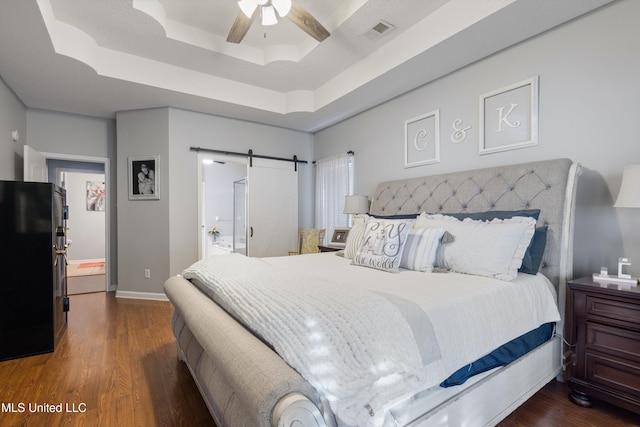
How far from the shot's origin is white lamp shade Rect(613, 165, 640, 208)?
156 cm

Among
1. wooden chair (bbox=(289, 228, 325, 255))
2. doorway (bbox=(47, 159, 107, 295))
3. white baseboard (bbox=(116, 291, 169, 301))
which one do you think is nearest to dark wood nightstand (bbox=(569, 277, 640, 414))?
wooden chair (bbox=(289, 228, 325, 255))

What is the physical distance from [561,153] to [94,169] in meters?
6.96

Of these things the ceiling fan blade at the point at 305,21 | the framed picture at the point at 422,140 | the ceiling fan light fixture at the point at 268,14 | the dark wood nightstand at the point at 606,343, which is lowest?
the dark wood nightstand at the point at 606,343

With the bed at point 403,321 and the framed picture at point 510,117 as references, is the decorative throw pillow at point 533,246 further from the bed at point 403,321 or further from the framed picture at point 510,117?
the framed picture at point 510,117

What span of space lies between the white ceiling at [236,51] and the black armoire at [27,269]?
1.28 m

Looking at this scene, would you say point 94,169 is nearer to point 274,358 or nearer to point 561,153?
point 274,358

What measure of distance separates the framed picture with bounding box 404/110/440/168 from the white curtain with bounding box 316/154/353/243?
0.99 metres

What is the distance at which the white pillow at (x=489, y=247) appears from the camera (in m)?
1.76

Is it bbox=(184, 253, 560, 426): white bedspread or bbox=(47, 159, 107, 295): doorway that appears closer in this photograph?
bbox=(184, 253, 560, 426): white bedspread

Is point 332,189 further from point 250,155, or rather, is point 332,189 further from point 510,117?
point 510,117

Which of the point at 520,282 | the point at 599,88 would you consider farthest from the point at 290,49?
the point at 520,282

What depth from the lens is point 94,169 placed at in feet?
18.2

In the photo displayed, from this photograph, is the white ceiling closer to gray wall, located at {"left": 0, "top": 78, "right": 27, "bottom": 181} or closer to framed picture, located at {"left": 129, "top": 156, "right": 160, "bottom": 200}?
gray wall, located at {"left": 0, "top": 78, "right": 27, "bottom": 181}

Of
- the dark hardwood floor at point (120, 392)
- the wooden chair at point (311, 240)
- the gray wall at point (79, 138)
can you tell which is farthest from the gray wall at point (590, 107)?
the gray wall at point (79, 138)
